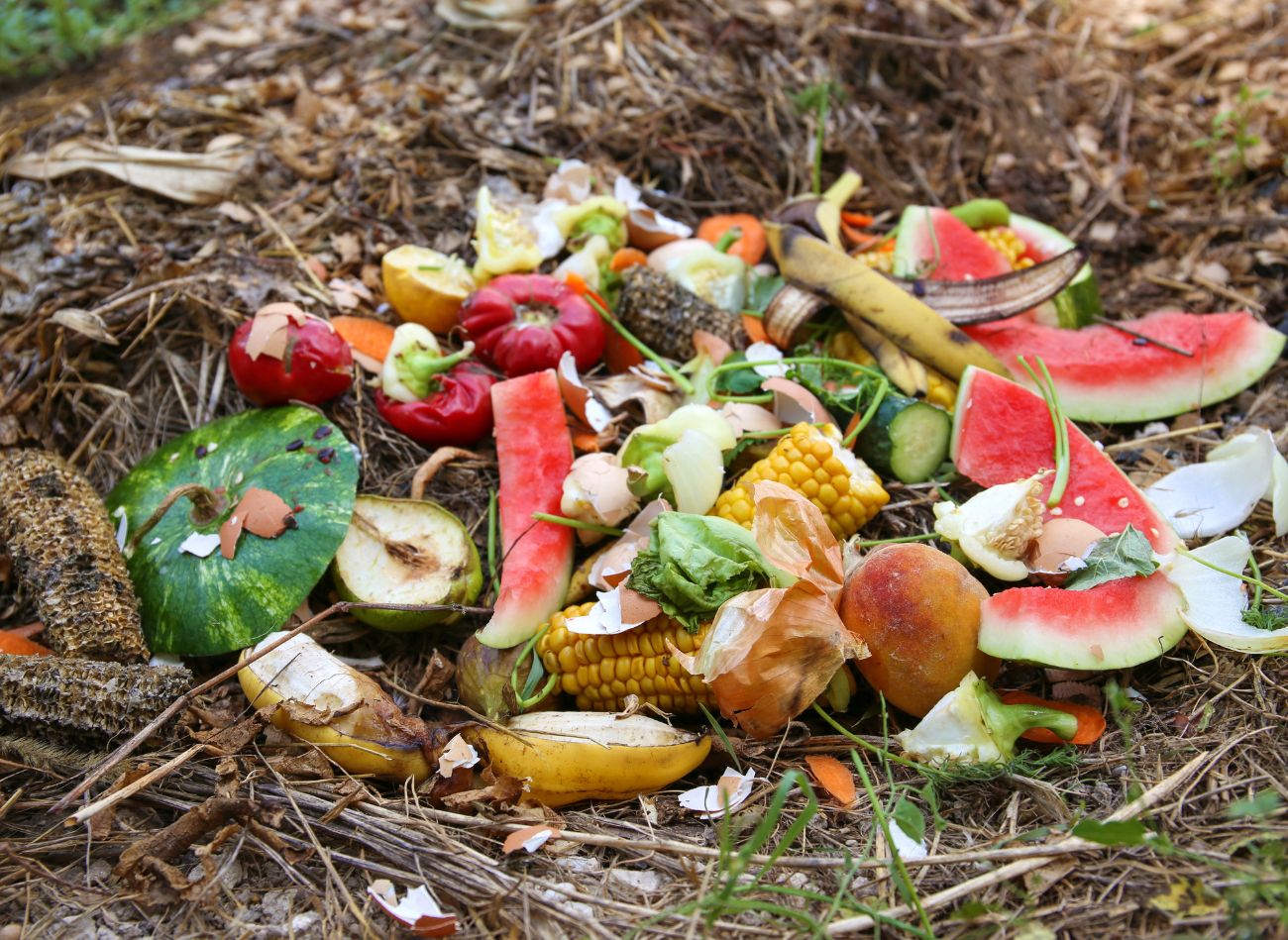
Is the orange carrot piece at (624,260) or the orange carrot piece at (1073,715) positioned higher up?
the orange carrot piece at (624,260)

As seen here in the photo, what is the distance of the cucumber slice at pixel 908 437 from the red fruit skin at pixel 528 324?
0.77m

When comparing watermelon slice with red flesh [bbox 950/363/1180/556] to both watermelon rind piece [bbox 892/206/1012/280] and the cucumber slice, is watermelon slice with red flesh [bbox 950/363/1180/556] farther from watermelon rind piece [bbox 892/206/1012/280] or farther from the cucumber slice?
watermelon rind piece [bbox 892/206/1012/280]

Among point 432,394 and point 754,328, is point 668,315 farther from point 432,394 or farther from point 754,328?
point 432,394

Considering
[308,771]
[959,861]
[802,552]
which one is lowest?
[308,771]

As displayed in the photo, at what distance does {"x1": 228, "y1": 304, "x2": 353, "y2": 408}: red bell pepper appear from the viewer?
229 cm

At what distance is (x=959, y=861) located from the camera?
5.00 ft

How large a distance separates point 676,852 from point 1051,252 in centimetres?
222

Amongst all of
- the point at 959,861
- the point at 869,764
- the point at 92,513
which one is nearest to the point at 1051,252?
the point at 869,764

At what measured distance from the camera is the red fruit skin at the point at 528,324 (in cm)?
242

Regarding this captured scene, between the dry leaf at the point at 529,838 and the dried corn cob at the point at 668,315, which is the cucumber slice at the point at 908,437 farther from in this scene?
the dry leaf at the point at 529,838

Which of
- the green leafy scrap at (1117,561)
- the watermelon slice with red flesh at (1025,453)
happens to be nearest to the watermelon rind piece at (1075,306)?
the watermelon slice with red flesh at (1025,453)

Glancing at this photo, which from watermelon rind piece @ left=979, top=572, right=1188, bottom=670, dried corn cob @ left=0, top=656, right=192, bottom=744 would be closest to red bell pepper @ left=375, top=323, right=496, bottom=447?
dried corn cob @ left=0, top=656, right=192, bottom=744

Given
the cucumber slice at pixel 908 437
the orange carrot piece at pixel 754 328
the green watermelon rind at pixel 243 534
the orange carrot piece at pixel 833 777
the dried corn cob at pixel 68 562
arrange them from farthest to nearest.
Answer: the orange carrot piece at pixel 754 328
the cucumber slice at pixel 908 437
the green watermelon rind at pixel 243 534
the dried corn cob at pixel 68 562
the orange carrot piece at pixel 833 777

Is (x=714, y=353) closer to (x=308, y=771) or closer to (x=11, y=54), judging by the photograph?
(x=308, y=771)
